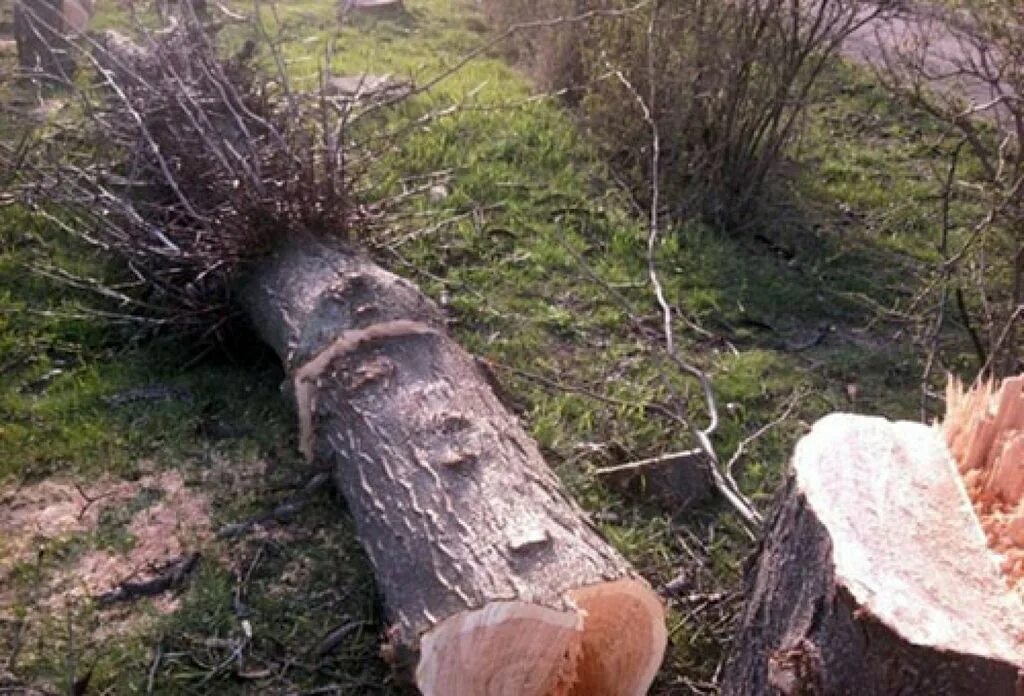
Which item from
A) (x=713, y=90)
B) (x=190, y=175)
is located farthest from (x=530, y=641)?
(x=713, y=90)

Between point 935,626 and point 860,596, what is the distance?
0.39 ft

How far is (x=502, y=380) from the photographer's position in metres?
4.23

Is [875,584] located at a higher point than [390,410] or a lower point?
higher

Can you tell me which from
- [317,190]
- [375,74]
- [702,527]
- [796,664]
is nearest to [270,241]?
[317,190]

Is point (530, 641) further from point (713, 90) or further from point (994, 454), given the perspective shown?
point (713, 90)

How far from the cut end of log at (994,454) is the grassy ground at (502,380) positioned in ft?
3.16

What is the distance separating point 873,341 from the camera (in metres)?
4.85

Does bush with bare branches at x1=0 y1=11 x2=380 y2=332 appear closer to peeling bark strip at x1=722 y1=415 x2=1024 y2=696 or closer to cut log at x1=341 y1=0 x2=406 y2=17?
peeling bark strip at x1=722 y1=415 x2=1024 y2=696

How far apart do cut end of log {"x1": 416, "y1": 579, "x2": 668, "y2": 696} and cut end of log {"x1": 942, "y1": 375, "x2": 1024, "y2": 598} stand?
740 mm

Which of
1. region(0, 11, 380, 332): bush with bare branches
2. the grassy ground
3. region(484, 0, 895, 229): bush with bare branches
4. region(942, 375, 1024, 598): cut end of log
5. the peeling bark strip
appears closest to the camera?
the peeling bark strip

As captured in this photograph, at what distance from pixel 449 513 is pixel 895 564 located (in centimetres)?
117

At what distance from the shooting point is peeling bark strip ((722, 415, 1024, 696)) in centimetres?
177

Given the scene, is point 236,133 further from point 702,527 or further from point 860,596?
point 860,596

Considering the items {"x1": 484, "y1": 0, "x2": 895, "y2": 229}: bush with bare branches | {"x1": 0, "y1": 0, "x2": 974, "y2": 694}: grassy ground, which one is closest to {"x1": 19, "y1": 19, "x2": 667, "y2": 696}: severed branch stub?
{"x1": 0, "y1": 0, "x2": 974, "y2": 694}: grassy ground
